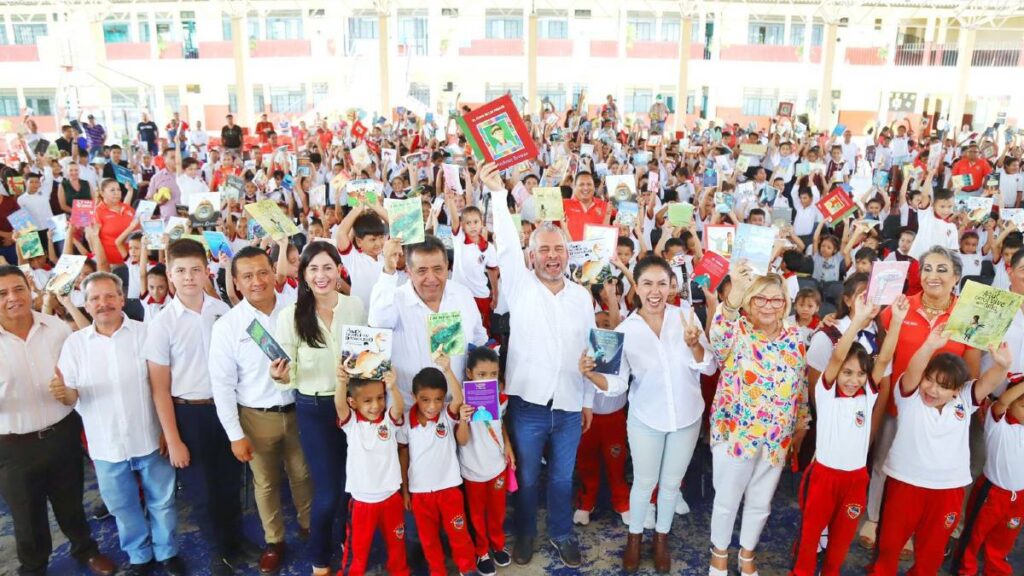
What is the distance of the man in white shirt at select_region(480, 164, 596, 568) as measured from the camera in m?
3.05

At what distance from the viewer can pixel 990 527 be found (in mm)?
3146

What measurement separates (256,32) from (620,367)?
88.8ft

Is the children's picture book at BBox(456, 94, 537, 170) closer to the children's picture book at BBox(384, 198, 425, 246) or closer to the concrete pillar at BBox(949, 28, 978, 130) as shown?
the children's picture book at BBox(384, 198, 425, 246)

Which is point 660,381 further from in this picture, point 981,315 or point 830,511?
point 981,315

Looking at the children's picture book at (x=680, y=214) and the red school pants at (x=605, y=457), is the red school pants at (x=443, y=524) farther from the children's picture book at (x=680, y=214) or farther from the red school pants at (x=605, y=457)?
the children's picture book at (x=680, y=214)

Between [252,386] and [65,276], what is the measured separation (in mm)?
1297

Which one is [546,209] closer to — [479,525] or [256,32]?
[479,525]

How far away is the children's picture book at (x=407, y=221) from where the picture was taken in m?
3.40

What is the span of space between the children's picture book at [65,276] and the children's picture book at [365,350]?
173 centimetres

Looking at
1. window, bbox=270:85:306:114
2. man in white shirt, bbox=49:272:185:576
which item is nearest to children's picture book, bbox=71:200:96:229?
man in white shirt, bbox=49:272:185:576

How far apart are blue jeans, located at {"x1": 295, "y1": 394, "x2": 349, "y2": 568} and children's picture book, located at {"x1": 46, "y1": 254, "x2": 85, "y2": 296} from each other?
143 cm

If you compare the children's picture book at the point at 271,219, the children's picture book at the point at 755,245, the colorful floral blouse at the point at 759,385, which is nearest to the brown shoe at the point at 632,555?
the colorful floral blouse at the point at 759,385

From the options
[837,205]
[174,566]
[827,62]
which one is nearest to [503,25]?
[827,62]

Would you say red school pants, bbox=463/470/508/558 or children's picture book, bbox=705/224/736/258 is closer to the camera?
red school pants, bbox=463/470/508/558
